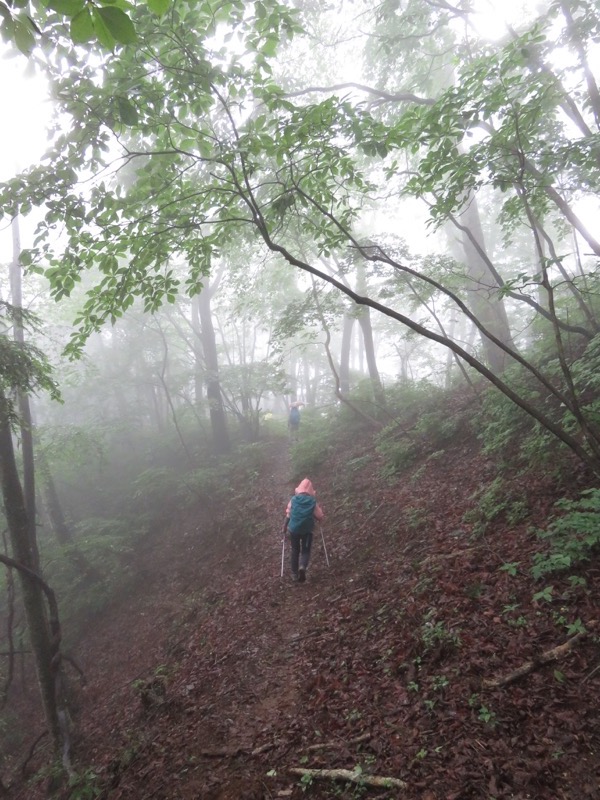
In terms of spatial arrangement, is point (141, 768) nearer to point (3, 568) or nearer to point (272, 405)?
point (3, 568)

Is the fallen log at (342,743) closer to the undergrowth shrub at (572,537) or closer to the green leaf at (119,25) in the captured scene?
the undergrowth shrub at (572,537)

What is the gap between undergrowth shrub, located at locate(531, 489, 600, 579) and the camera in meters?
4.19

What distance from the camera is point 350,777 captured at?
11.2 ft

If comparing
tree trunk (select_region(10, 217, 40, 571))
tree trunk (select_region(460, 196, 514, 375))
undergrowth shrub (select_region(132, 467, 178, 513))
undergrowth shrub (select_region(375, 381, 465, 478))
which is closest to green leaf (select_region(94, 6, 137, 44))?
tree trunk (select_region(10, 217, 40, 571))

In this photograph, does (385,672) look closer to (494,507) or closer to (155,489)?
(494,507)

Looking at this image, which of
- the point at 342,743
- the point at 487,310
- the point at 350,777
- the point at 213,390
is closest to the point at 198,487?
the point at 213,390

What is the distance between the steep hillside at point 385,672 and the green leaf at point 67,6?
15.0 feet

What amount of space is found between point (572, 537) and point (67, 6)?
5349mm

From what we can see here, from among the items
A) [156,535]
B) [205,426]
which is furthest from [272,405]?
[156,535]

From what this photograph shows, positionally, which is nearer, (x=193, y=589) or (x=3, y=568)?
(x=193, y=589)

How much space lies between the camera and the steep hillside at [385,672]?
10.5 ft

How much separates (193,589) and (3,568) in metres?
7.01

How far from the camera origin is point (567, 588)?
4066mm

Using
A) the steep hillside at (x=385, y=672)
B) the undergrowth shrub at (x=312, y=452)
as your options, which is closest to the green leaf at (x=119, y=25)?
the steep hillside at (x=385, y=672)
